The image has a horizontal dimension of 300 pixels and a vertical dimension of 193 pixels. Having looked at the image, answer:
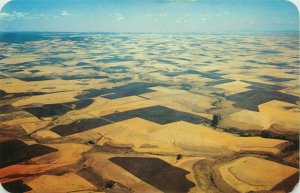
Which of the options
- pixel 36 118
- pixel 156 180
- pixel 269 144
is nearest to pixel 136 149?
pixel 156 180

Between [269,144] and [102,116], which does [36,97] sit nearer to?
[102,116]

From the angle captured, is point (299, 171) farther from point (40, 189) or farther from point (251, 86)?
point (251, 86)

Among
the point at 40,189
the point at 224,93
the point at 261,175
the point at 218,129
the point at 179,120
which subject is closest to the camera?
the point at 40,189

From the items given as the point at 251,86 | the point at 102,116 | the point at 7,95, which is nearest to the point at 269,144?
the point at 102,116

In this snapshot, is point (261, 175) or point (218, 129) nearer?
point (261, 175)

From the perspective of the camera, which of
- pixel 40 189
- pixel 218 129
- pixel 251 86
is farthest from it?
pixel 251 86

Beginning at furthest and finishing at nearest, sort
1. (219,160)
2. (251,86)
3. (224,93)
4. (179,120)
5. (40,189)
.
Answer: (251,86), (224,93), (179,120), (219,160), (40,189)

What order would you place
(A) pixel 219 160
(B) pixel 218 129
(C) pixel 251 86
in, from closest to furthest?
(A) pixel 219 160 < (B) pixel 218 129 < (C) pixel 251 86

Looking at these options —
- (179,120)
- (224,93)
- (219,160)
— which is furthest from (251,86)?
(219,160)

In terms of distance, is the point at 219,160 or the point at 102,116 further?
the point at 102,116
